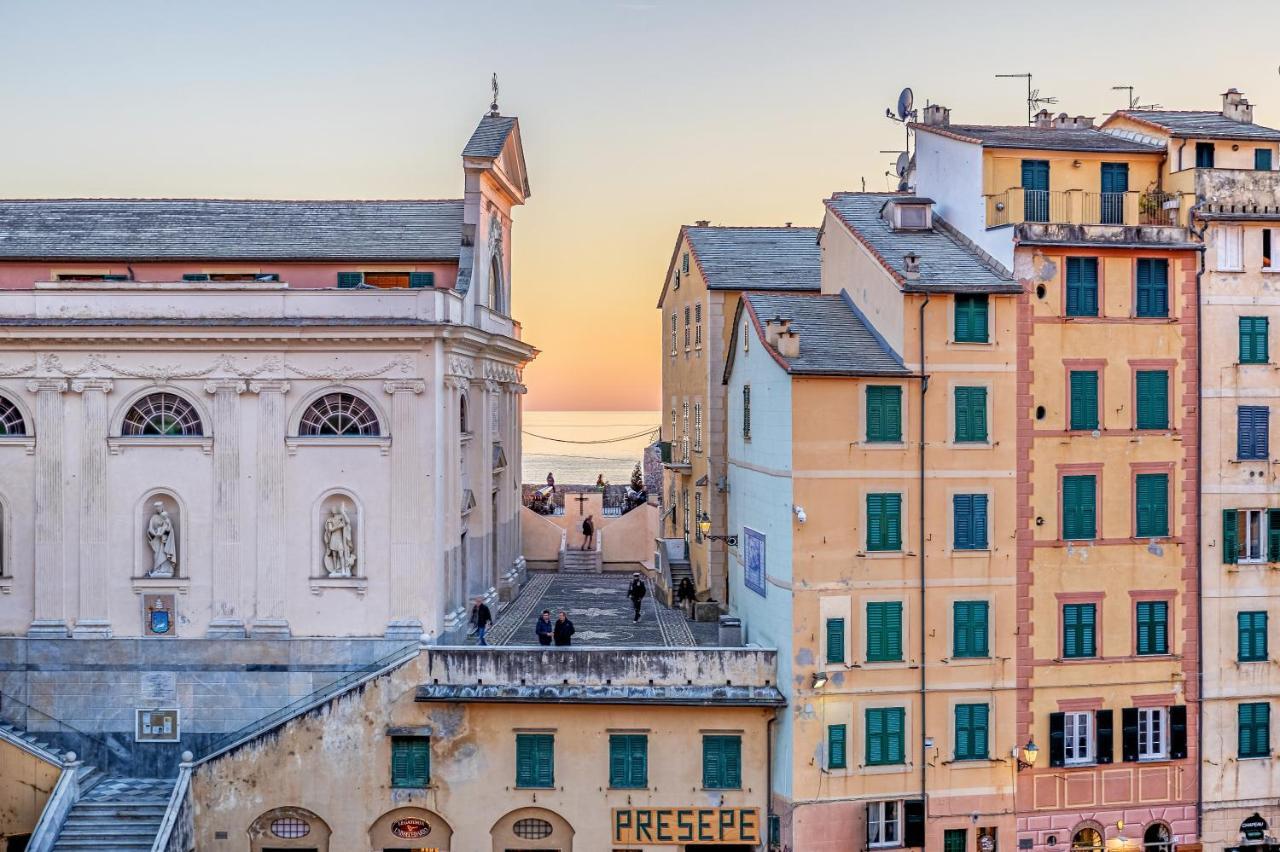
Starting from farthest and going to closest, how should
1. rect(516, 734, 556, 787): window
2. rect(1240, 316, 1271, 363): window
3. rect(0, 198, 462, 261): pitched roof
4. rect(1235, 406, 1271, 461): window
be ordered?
rect(0, 198, 462, 261): pitched roof → rect(516, 734, 556, 787): window → rect(1235, 406, 1271, 461): window → rect(1240, 316, 1271, 363): window

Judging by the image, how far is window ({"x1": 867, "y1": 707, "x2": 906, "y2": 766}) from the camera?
106ft

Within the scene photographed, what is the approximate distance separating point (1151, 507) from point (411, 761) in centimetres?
2124

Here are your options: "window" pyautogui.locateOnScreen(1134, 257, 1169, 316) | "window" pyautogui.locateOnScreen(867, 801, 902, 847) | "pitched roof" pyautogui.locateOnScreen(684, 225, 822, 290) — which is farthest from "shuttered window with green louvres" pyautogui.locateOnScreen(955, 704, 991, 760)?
"pitched roof" pyautogui.locateOnScreen(684, 225, 822, 290)

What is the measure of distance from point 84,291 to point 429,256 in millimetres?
10351

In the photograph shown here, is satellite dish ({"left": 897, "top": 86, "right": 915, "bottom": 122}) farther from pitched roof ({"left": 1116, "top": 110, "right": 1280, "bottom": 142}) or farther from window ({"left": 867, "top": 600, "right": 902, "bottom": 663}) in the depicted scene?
window ({"left": 867, "top": 600, "right": 902, "bottom": 663})

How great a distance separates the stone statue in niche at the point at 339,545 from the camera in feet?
117

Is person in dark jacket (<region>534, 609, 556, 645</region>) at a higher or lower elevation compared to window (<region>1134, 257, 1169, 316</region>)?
lower

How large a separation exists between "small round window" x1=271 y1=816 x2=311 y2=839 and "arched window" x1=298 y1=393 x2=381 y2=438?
10.8 meters

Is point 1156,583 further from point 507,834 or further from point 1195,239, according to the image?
point 507,834

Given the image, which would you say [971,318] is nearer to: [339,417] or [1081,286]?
[1081,286]

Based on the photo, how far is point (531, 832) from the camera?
112 feet

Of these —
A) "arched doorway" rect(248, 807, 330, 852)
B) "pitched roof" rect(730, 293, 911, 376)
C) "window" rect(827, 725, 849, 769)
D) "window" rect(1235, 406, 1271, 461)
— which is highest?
"pitched roof" rect(730, 293, 911, 376)

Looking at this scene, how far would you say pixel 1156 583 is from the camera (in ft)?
110

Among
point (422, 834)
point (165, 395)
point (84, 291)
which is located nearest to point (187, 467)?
point (165, 395)
